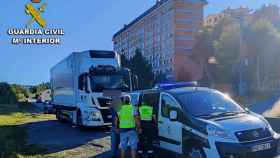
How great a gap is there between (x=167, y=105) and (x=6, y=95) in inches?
2176

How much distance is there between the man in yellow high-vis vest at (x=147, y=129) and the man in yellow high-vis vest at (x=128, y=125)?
1.72ft

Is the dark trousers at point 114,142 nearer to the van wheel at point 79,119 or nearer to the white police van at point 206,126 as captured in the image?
the white police van at point 206,126

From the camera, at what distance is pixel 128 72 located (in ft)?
64.9

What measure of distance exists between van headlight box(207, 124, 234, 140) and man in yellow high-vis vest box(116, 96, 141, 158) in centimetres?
225

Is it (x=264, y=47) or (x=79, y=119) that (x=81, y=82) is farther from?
(x=264, y=47)

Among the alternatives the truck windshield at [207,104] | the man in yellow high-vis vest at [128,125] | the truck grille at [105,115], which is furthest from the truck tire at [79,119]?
the truck windshield at [207,104]

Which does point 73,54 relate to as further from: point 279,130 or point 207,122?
point 207,122

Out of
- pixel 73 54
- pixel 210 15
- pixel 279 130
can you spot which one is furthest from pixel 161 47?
pixel 279 130

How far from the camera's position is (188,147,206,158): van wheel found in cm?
861

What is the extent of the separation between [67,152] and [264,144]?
707cm

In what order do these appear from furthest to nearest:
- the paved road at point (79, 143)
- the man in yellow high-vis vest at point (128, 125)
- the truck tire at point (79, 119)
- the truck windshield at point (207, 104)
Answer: the truck tire at point (79, 119)
the paved road at point (79, 143)
the man in yellow high-vis vest at point (128, 125)
the truck windshield at point (207, 104)

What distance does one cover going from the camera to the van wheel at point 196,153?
28.3 ft

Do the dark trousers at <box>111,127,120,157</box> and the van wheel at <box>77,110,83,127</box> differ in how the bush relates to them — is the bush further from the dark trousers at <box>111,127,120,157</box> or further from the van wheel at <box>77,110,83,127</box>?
the dark trousers at <box>111,127,120,157</box>

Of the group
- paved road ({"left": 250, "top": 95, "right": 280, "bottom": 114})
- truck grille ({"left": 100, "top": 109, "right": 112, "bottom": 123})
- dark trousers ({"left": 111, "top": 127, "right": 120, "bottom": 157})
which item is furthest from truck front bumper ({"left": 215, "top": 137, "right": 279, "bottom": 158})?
paved road ({"left": 250, "top": 95, "right": 280, "bottom": 114})
